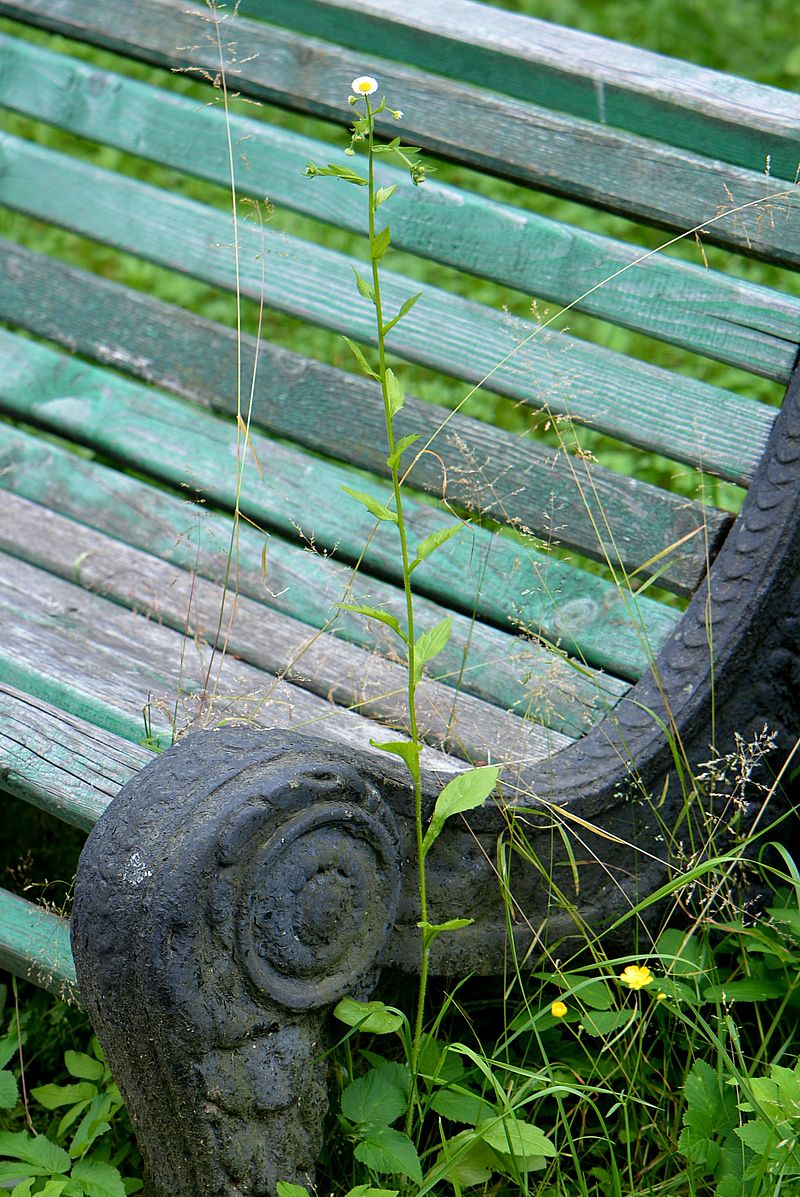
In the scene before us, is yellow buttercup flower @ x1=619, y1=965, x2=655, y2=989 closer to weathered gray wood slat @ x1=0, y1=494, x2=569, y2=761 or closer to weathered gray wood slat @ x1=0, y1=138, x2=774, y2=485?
weathered gray wood slat @ x1=0, y1=494, x2=569, y2=761

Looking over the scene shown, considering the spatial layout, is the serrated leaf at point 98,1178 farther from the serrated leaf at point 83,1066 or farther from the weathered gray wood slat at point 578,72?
the weathered gray wood slat at point 578,72

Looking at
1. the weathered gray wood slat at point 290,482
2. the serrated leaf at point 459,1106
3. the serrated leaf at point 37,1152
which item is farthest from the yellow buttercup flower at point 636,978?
the serrated leaf at point 37,1152

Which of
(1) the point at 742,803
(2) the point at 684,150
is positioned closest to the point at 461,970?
(1) the point at 742,803

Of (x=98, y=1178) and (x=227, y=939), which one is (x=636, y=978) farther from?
(x=98, y=1178)

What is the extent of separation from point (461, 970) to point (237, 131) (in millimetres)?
1705

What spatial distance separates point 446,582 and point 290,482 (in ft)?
1.25

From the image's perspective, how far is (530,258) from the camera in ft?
7.45

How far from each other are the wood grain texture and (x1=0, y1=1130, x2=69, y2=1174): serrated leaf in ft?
2.64

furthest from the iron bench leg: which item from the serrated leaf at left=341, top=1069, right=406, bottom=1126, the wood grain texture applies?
the wood grain texture

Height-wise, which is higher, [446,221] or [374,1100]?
[446,221]

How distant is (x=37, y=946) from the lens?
179cm

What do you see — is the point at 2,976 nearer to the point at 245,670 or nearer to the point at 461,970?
the point at 245,670

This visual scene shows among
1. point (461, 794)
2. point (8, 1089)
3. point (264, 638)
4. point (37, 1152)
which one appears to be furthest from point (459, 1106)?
point (264, 638)

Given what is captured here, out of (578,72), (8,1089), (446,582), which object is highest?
(578,72)
